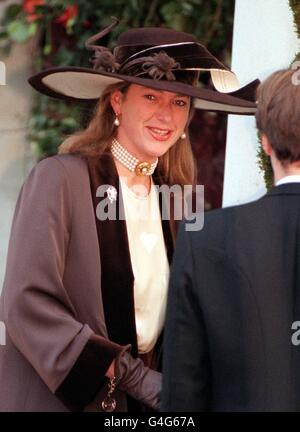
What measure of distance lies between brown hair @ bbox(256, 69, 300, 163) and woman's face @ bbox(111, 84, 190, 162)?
0.74 m

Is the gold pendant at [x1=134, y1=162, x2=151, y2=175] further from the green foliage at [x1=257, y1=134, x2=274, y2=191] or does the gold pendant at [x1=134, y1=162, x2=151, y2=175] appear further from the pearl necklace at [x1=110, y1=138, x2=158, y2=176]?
the green foliage at [x1=257, y1=134, x2=274, y2=191]

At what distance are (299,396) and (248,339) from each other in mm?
180

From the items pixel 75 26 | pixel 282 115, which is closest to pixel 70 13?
pixel 75 26

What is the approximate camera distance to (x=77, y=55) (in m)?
5.45

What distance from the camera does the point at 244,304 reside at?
7.30ft

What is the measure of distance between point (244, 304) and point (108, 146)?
3.17 ft

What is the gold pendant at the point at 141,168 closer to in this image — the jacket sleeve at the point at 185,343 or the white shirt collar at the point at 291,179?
the jacket sleeve at the point at 185,343

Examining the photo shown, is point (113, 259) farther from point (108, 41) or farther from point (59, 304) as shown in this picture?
point (108, 41)

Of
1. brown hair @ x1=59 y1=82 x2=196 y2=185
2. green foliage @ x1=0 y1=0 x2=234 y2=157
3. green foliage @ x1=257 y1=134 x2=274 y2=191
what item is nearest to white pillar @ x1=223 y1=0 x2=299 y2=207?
green foliage @ x1=257 y1=134 x2=274 y2=191

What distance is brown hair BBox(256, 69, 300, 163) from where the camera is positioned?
2.24m

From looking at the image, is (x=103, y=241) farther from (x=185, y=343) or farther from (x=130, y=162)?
(x=185, y=343)

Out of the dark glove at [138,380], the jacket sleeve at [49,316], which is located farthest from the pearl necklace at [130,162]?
the dark glove at [138,380]

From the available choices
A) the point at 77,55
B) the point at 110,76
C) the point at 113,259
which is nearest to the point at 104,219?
the point at 113,259
